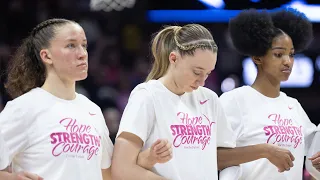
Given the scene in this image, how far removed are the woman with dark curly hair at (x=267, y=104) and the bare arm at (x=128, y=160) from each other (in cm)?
50

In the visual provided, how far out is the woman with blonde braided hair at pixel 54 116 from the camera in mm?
2760

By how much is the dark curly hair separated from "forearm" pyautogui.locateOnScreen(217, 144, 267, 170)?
24.5 inches

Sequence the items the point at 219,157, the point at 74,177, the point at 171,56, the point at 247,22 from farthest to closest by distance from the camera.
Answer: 1. the point at 247,22
2. the point at 219,157
3. the point at 171,56
4. the point at 74,177

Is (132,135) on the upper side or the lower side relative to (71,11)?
lower

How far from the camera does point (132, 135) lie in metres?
2.92

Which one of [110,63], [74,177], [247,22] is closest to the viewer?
[74,177]

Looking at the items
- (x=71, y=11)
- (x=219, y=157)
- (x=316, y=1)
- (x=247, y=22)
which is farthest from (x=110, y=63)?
(x=219, y=157)

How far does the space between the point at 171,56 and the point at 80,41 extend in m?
0.40

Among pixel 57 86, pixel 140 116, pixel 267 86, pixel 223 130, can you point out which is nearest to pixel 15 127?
pixel 57 86

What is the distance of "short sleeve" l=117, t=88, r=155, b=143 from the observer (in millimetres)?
2928

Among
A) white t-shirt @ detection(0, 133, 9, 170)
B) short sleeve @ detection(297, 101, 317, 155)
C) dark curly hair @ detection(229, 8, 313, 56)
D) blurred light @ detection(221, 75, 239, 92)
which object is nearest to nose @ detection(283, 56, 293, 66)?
dark curly hair @ detection(229, 8, 313, 56)

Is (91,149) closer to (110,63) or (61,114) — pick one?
(61,114)

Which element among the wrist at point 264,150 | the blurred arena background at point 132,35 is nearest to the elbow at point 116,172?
the wrist at point 264,150

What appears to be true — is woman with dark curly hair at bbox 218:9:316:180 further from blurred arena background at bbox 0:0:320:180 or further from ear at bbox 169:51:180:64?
blurred arena background at bbox 0:0:320:180
